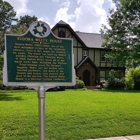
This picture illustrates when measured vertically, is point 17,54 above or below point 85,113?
above

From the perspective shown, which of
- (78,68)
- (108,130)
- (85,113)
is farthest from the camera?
(78,68)

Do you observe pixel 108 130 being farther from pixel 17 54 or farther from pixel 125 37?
pixel 125 37

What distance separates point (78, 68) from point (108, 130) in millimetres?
22985

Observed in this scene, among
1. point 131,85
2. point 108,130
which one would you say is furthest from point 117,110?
point 131,85

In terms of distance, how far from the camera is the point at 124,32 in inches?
1035

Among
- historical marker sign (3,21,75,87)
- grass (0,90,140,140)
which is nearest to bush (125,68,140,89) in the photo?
grass (0,90,140,140)

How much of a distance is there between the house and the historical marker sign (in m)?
23.9

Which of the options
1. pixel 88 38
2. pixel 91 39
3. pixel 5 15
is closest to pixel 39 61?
pixel 88 38

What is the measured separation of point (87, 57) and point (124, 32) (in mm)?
6582

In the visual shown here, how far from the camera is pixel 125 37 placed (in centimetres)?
2634

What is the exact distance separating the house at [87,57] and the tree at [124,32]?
14.9 ft

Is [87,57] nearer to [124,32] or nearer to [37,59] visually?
[124,32]

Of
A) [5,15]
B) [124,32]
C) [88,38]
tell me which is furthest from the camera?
[5,15]

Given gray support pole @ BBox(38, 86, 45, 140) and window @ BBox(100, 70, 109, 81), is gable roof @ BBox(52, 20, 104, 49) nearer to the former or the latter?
window @ BBox(100, 70, 109, 81)
